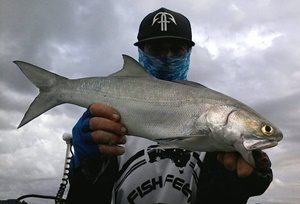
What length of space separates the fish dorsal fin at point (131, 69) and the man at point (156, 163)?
0.54 metres

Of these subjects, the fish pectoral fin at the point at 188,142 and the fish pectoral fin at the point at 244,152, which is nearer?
the fish pectoral fin at the point at 244,152

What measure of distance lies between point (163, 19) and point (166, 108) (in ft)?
9.52

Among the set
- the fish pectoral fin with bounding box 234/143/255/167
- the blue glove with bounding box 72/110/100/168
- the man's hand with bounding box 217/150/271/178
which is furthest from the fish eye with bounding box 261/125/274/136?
the blue glove with bounding box 72/110/100/168

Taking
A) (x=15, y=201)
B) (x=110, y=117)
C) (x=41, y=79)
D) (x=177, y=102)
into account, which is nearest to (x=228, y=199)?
(x=177, y=102)

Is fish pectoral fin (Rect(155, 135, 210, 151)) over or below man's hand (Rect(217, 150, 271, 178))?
over

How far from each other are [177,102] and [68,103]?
1360 mm

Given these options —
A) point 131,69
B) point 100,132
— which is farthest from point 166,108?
point 100,132

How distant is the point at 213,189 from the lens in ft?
18.1

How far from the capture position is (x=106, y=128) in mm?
4641

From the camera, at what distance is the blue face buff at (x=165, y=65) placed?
22.1 ft

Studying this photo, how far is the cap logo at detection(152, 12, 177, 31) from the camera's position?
6926mm

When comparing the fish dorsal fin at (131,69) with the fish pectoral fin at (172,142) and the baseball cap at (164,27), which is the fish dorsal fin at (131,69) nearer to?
the fish pectoral fin at (172,142)

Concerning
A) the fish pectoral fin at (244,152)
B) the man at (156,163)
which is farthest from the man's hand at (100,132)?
the fish pectoral fin at (244,152)

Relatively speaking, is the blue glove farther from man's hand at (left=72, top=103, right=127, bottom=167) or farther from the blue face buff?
the blue face buff
